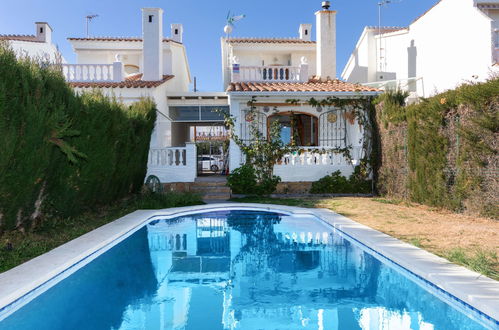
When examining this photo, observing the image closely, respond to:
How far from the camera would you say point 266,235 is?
9.37 meters

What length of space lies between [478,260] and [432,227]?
3.06 metres

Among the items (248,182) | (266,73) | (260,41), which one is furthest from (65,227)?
(260,41)

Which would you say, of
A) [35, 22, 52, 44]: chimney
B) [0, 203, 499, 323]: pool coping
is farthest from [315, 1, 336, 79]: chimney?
[35, 22, 52, 44]: chimney

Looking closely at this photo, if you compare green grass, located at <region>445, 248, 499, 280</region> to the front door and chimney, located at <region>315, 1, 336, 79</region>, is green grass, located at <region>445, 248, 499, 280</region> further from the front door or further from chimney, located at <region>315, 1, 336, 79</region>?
the front door

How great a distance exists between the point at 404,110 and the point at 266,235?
674 cm

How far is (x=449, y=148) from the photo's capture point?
10.1 meters

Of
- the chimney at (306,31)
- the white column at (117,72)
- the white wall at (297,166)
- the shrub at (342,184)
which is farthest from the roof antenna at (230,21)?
the shrub at (342,184)

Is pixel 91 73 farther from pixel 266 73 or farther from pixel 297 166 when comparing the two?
pixel 297 166

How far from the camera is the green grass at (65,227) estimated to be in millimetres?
6367

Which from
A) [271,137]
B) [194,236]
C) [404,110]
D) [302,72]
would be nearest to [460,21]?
[302,72]

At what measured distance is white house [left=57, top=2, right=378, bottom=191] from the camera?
15.6 meters

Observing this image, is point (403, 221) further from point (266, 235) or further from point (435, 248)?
point (266, 235)

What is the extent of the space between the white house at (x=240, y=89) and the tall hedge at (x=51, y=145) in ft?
6.33

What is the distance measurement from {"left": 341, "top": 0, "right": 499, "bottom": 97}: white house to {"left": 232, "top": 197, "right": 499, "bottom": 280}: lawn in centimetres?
848
